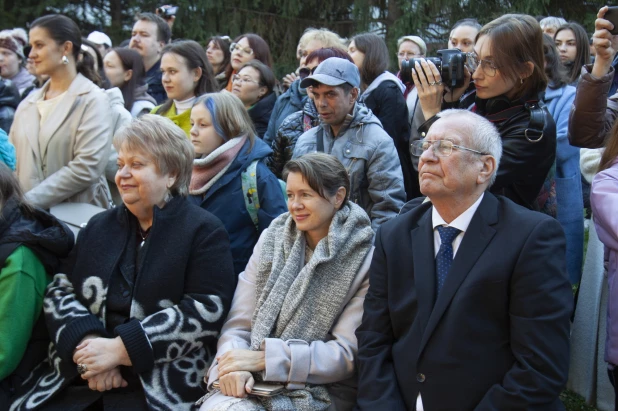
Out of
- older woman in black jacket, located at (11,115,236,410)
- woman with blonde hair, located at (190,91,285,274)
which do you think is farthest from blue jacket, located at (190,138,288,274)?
older woman in black jacket, located at (11,115,236,410)

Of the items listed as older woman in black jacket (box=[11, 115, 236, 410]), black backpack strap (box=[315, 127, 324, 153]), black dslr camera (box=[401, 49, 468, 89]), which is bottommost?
older woman in black jacket (box=[11, 115, 236, 410])

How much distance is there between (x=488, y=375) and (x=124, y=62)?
4.59 meters

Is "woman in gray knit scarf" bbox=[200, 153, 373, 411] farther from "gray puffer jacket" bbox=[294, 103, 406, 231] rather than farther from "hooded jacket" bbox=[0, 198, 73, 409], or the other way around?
"hooded jacket" bbox=[0, 198, 73, 409]

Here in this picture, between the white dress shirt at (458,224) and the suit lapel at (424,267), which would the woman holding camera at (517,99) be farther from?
the suit lapel at (424,267)

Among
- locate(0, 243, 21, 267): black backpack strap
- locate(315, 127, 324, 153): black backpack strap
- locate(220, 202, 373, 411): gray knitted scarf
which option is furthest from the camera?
locate(315, 127, 324, 153): black backpack strap

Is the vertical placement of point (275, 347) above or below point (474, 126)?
below

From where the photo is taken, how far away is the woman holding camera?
331 centimetres

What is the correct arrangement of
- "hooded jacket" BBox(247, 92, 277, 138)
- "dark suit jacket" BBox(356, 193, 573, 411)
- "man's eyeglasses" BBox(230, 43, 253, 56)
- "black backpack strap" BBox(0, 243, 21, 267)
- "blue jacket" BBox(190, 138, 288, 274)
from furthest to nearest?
"man's eyeglasses" BBox(230, 43, 253, 56) → "hooded jacket" BBox(247, 92, 277, 138) → "blue jacket" BBox(190, 138, 288, 274) → "black backpack strap" BBox(0, 243, 21, 267) → "dark suit jacket" BBox(356, 193, 573, 411)

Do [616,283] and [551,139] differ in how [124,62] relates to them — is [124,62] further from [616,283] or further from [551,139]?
[616,283]

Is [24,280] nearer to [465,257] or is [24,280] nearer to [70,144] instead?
[70,144]

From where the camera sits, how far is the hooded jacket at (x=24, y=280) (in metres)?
3.29

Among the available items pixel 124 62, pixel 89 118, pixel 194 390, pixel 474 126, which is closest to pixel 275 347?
pixel 194 390

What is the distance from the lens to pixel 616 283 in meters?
3.04

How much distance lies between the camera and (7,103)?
6.73 metres
